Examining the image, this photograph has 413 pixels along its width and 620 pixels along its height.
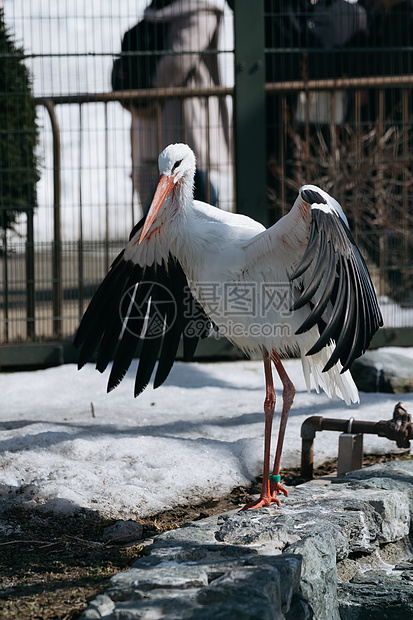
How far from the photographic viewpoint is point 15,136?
6211mm

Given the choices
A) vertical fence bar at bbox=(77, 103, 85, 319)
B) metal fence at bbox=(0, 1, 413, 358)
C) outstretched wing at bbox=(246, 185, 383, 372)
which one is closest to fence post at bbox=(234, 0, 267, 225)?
metal fence at bbox=(0, 1, 413, 358)

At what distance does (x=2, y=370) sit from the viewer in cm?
633

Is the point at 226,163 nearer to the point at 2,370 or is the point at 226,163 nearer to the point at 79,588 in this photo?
the point at 2,370

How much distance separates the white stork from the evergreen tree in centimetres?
273

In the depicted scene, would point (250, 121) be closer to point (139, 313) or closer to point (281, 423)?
point (139, 313)

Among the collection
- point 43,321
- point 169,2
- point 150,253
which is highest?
point 169,2

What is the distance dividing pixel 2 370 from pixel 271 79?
11.8 ft

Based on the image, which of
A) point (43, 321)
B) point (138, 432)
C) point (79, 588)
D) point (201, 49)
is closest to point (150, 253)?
point (138, 432)

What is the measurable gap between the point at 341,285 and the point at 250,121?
12.5 feet

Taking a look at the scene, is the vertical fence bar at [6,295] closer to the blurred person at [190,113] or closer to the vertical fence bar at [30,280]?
the vertical fence bar at [30,280]

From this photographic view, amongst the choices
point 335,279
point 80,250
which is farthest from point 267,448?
point 80,250

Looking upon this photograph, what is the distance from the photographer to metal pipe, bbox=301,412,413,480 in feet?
11.8

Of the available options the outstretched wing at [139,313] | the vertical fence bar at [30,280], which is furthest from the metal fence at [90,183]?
Result: the outstretched wing at [139,313]

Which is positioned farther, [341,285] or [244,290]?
[244,290]
